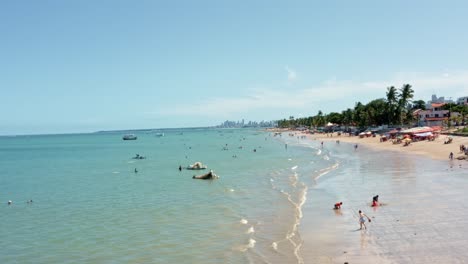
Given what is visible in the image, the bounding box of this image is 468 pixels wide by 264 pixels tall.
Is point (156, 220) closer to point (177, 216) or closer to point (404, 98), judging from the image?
point (177, 216)

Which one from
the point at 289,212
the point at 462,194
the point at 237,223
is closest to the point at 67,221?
the point at 237,223

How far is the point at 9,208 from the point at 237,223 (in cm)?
2049

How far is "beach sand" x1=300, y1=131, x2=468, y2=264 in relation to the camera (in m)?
19.6

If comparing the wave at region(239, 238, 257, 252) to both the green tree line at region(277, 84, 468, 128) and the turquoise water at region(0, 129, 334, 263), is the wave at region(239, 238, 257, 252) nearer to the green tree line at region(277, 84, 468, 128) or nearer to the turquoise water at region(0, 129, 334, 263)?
the turquoise water at region(0, 129, 334, 263)

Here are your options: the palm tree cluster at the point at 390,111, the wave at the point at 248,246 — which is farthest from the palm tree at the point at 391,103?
the wave at the point at 248,246

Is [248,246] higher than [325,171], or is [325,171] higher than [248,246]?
[325,171]

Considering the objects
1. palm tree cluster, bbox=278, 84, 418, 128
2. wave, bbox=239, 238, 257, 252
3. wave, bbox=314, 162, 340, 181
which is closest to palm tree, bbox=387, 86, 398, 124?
palm tree cluster, bbox=278, 84, 418, 128

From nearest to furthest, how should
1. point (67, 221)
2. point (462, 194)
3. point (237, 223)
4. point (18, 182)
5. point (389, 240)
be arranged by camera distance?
1. point (389, 240)
2. point (237, 223)
3. point (67, 221)
4. point (462, 194)
5. point (18, 182)

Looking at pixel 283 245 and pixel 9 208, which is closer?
pixel 283 245

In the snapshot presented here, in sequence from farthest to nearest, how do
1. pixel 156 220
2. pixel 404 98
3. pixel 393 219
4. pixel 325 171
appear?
pixel 404 98 < pixel 325 171 < pixel 156 220 < pixel 393 219

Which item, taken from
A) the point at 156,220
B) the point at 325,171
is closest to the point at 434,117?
the point at 325,171

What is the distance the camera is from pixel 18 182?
5462 centimetres

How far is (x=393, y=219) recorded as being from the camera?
25688mm

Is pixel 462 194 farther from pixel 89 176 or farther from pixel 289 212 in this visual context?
pixel 89 176
